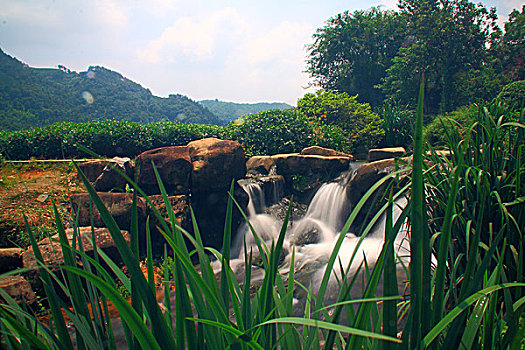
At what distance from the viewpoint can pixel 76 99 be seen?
54312 mm

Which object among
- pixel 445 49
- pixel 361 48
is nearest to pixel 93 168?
pixel 445 49

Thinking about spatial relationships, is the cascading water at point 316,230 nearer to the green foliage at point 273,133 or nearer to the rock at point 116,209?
the rock at point 116,209

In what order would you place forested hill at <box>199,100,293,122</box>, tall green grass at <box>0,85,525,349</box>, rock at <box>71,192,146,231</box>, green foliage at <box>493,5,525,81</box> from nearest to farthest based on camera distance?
1. tall green grass at <box>0,85,525,349</box>
2. rock at <box>71,192,146,231</box>
3. green foliage at <box>493,5,525,81</box>
4. forested hill at <box>199,100,293,122</box>

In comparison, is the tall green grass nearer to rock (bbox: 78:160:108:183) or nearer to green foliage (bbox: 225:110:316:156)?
rock (bbox: 78:160:108:183)

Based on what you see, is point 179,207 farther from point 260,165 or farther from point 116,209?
point 260,165

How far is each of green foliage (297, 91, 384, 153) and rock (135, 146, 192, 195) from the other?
8214 millimetres

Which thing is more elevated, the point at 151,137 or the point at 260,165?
the point at 151,137

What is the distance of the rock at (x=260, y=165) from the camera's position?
10227 millimetres

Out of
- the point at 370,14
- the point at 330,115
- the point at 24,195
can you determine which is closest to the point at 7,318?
the point at 24,195

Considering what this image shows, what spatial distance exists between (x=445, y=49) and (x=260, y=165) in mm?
19357

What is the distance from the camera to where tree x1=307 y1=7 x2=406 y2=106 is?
95.5 ft

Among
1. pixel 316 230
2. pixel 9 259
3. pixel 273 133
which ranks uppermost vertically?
pixel 273 133

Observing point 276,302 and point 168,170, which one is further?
point 168,170

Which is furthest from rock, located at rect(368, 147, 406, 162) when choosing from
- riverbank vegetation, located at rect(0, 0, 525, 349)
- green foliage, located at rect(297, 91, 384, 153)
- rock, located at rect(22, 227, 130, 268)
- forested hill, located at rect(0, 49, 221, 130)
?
forested hill, located at rect(0, 49, 221, 130)
